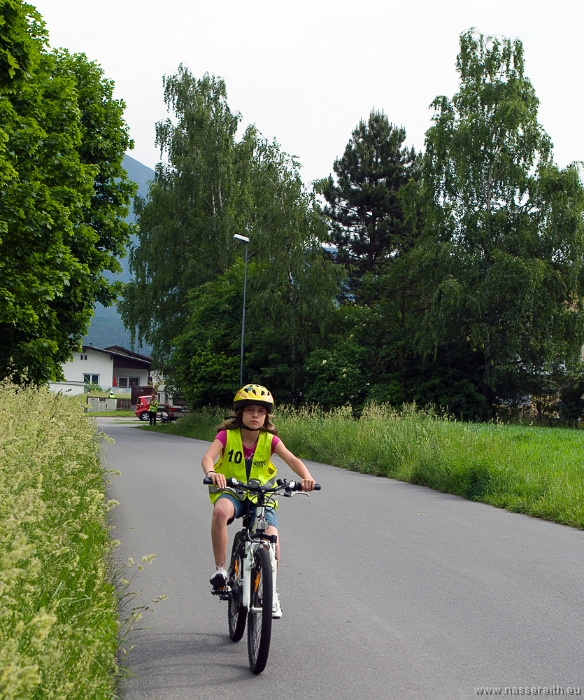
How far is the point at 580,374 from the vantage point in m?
43.2

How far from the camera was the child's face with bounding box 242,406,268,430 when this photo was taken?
5.86 metres

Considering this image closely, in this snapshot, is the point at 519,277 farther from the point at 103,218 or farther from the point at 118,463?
the point at 118,463

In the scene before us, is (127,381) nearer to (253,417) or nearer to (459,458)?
(459,458)

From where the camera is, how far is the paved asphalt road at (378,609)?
15.8 ft

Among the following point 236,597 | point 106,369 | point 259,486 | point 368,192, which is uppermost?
point 368,192

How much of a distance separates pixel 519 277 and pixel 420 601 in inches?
1284

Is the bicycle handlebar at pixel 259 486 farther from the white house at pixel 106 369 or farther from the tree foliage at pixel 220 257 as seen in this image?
the white house at pixel 106 369

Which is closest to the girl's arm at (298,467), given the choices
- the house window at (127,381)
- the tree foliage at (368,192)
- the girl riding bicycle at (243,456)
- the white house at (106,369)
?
the girl riding bicycle at (243,456)

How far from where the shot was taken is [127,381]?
374 ft

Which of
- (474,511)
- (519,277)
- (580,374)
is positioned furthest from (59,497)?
(580,374)
